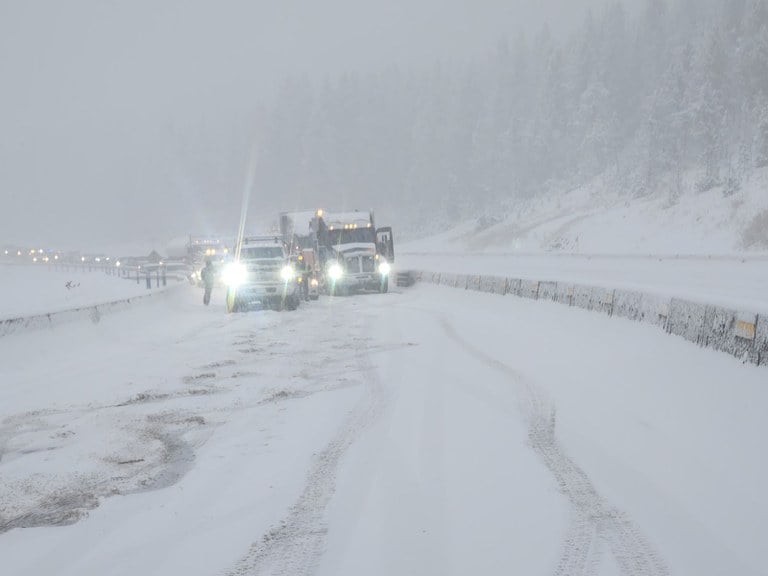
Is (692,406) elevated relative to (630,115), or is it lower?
lower

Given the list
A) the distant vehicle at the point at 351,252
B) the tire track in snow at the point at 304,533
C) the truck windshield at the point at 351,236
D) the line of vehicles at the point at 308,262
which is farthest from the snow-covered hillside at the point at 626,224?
the tire track in snow at the point at 304,533

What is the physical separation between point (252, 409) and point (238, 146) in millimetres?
117720

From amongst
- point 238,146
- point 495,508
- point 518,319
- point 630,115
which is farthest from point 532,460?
point 238,146

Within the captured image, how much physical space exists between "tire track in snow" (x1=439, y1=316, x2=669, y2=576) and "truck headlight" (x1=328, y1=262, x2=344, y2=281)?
21.6 m

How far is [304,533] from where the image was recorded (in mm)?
4406

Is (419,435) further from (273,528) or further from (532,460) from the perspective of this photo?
(273,528)

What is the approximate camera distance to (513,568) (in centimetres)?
393

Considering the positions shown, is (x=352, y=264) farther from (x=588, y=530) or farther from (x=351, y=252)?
(x=588, y=530)

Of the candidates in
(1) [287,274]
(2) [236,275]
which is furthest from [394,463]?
(1) [287,274]

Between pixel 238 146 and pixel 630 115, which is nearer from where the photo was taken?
pixel 630 115

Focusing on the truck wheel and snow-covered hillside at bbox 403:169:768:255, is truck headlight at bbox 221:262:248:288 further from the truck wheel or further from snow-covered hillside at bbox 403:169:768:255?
snow-covered hillside at bbox 403:169:768:255

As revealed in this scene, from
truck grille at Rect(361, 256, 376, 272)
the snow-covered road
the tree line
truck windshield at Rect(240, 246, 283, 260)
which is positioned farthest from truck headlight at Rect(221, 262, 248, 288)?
the tree line

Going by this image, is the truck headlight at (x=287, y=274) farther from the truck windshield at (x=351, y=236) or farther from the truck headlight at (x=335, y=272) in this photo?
the truck windshield at (x=351, y=236)

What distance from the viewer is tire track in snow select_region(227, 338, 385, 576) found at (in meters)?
3.94
